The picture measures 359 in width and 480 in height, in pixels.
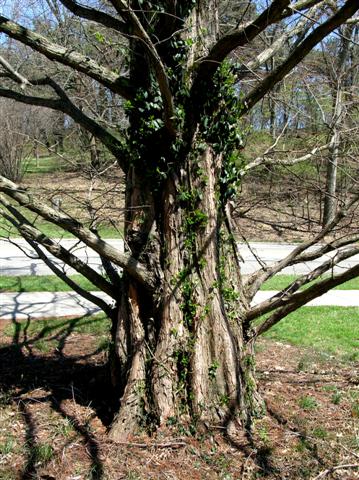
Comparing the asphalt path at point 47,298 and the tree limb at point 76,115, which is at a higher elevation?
the tree limb at point 76,115

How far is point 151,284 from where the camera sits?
412 centimetres

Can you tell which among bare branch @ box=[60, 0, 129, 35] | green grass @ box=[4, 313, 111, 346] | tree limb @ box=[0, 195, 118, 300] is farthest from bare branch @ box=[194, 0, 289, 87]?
green grass @ box=[4, 313, 111, 346]

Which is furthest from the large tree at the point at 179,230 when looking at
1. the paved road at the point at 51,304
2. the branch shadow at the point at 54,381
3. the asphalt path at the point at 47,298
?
the paved road at the point at 51,304

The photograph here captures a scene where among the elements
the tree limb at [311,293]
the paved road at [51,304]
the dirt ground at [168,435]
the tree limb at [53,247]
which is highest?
the tree limb at [53,247]

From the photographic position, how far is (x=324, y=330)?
7.16 metres

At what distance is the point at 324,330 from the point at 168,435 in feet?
12.4

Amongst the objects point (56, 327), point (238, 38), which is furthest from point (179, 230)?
point (56, 327)

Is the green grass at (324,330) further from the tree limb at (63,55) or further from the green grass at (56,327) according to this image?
the tree limb at (63,55)

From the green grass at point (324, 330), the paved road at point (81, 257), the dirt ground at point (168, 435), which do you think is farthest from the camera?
the paved road at point (81, 257)

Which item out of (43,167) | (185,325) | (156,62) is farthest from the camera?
(43,167)

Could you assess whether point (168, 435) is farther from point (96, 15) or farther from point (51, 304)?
point (51, 304)

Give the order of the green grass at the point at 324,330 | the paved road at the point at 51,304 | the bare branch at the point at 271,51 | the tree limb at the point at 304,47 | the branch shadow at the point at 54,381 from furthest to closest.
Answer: the paved road at the point at 51,304, the green grass at the point at 324,330, the bare branch at the point at 271,51, the branch shadow at the point at 54,381, the tree limb at the point at 304,47

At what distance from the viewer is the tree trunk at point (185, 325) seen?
4066 mm

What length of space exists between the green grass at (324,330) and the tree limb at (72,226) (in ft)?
10.7
